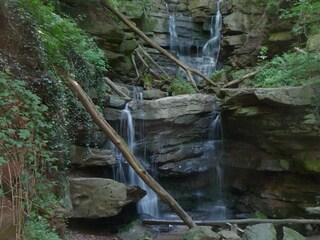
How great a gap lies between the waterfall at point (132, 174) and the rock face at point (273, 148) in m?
2.32

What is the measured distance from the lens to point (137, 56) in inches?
467

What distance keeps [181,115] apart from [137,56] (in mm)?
3742

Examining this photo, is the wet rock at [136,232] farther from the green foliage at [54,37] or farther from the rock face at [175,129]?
the green foliage at [54,37]

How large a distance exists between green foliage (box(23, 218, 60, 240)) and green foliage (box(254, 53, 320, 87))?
20.4ft

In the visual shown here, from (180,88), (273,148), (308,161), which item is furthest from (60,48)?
(308,161)

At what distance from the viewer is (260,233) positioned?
604 cm

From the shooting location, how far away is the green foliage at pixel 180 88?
10.6 metres

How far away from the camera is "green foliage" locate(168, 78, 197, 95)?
10.6 meters

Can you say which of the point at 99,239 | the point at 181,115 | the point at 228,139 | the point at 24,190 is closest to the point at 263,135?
the point at 228,139

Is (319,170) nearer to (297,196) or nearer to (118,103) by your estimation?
(297,196)

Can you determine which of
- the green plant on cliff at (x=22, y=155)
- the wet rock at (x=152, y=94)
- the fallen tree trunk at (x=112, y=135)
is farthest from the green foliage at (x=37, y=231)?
the wet rock at (x=152, y=94)

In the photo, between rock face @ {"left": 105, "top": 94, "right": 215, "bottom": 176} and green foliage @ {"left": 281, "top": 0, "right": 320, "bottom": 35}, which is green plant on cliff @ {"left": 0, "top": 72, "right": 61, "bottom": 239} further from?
green foliage @ {"left": 281, "top": 0, "right": 320, "bottom": 35}

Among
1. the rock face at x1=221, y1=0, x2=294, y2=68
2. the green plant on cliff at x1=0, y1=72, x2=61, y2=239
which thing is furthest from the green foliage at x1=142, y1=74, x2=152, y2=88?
the green plant on cliff at x1=0, y1=72, x2=61, y2=239

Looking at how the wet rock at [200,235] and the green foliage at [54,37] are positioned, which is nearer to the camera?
the green foliage at [54,37]
